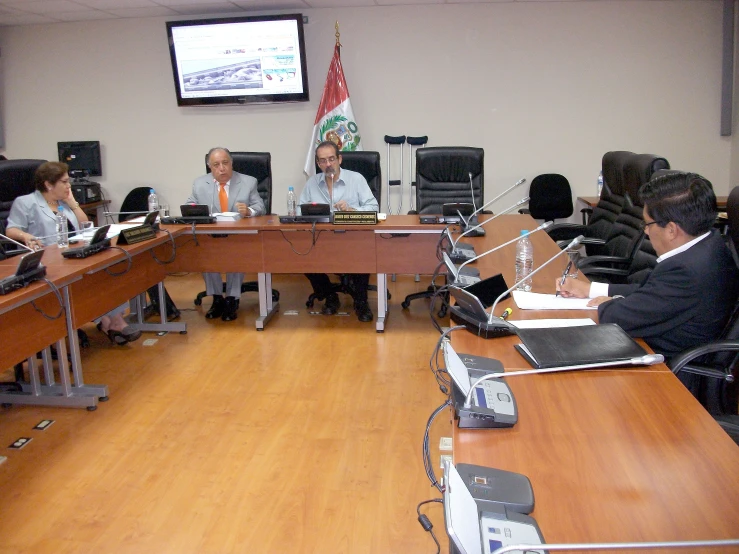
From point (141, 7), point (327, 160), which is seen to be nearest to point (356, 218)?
point (327, 160)

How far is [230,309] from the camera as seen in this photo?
4473 millimetres

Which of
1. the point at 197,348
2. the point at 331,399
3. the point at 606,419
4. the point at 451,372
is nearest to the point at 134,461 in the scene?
the point at 331,399

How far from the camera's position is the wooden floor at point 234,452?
214 cm

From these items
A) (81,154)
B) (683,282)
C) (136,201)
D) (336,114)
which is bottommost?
(683,282)

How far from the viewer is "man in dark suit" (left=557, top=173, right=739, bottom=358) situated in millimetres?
2029

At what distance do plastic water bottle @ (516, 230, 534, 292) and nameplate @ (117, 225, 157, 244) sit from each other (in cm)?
211

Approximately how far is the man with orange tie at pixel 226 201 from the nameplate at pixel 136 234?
83cm

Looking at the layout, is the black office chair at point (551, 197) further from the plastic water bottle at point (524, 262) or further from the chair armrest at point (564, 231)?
the plastic water bottle at point (524, 262)

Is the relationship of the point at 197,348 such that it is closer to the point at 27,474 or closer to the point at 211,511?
the point at 27,474

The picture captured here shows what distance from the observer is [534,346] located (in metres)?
1.85

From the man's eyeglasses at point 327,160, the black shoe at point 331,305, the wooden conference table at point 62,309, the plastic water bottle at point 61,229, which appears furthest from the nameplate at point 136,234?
the black shoe at point 331,305

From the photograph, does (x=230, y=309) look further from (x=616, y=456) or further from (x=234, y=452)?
(x=616, y=456)

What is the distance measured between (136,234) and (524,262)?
7.09ft

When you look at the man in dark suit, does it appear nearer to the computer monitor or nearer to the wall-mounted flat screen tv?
the wall-mounted flat screen tv
